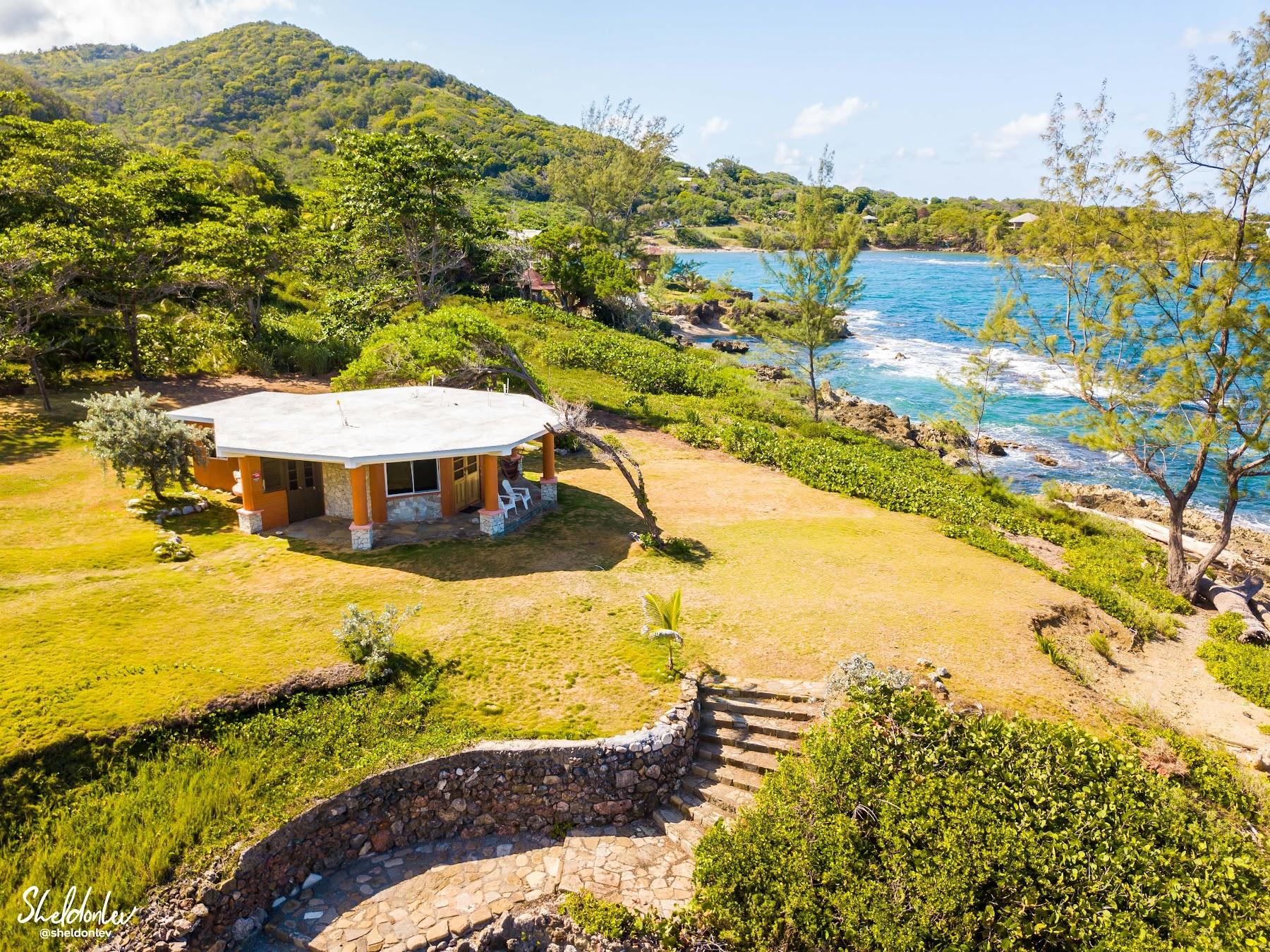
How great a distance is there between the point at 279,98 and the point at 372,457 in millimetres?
157858

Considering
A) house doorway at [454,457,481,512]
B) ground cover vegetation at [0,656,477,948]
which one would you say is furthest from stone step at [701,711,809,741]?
house doorway at [454,457,481,512]

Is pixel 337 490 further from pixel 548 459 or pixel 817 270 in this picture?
pixel 817 270

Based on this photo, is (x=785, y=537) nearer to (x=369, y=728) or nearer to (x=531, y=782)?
(x=531, y=782)

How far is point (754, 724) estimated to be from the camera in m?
11.5

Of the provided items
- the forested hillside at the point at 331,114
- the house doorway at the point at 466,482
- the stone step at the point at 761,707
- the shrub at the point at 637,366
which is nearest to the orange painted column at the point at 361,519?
the house doorway at the point at 466,482

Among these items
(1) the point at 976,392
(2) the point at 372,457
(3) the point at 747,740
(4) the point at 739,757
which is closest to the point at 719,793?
(4) the point at 739,757

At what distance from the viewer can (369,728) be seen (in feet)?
34.8

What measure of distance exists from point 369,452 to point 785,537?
10.9 metres

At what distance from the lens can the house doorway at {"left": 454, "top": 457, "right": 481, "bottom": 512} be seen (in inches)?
710

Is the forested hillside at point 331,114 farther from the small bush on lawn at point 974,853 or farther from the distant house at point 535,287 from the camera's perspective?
the small bush on lawn at point 974,853

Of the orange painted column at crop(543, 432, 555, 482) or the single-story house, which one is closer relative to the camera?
the single-story house

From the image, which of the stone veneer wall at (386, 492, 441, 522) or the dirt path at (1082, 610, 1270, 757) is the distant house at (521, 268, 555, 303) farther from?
the dirt path at (1082, 610, 1270, 757)

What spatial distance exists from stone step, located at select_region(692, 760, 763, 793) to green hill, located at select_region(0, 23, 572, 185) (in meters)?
103

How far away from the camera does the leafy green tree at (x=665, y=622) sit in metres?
12.6
